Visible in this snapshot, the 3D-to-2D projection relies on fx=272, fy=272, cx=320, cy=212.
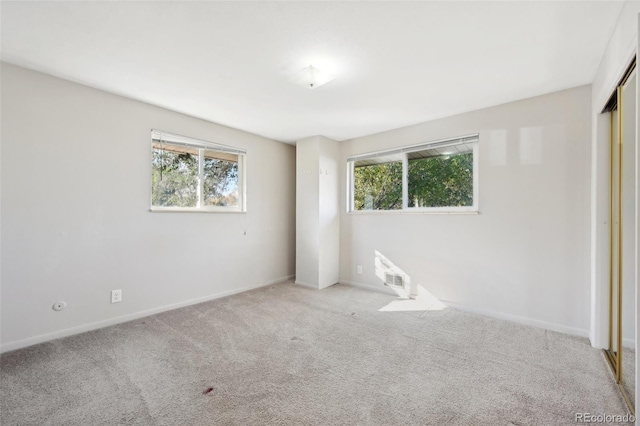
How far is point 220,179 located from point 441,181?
297 cm

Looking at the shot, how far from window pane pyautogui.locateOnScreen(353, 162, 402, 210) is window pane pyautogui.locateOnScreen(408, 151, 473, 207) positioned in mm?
205

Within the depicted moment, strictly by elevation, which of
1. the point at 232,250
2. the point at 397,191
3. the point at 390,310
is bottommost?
the point at 390,310

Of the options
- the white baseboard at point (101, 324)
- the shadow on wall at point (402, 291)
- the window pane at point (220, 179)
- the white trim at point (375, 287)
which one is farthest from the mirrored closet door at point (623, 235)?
the window pane at point (220, 179)

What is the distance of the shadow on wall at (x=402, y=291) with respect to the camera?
3.29 meters

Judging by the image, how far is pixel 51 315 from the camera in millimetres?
2404

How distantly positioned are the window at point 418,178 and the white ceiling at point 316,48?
26.4 inches

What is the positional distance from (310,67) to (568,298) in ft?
10.4

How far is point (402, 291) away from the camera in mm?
3729

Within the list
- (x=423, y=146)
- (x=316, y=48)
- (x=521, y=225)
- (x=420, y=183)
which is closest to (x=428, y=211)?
(x=420, y=183)

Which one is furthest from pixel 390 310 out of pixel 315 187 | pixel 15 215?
pixel 15 215

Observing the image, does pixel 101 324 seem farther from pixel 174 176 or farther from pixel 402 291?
pixel 402 291

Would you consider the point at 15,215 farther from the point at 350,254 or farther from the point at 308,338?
the point at 350,254

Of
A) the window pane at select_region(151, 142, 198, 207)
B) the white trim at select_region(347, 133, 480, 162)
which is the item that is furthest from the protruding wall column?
the window pane at select_region(151, 142, 198, 207)

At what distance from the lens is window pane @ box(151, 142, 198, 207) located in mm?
3141
